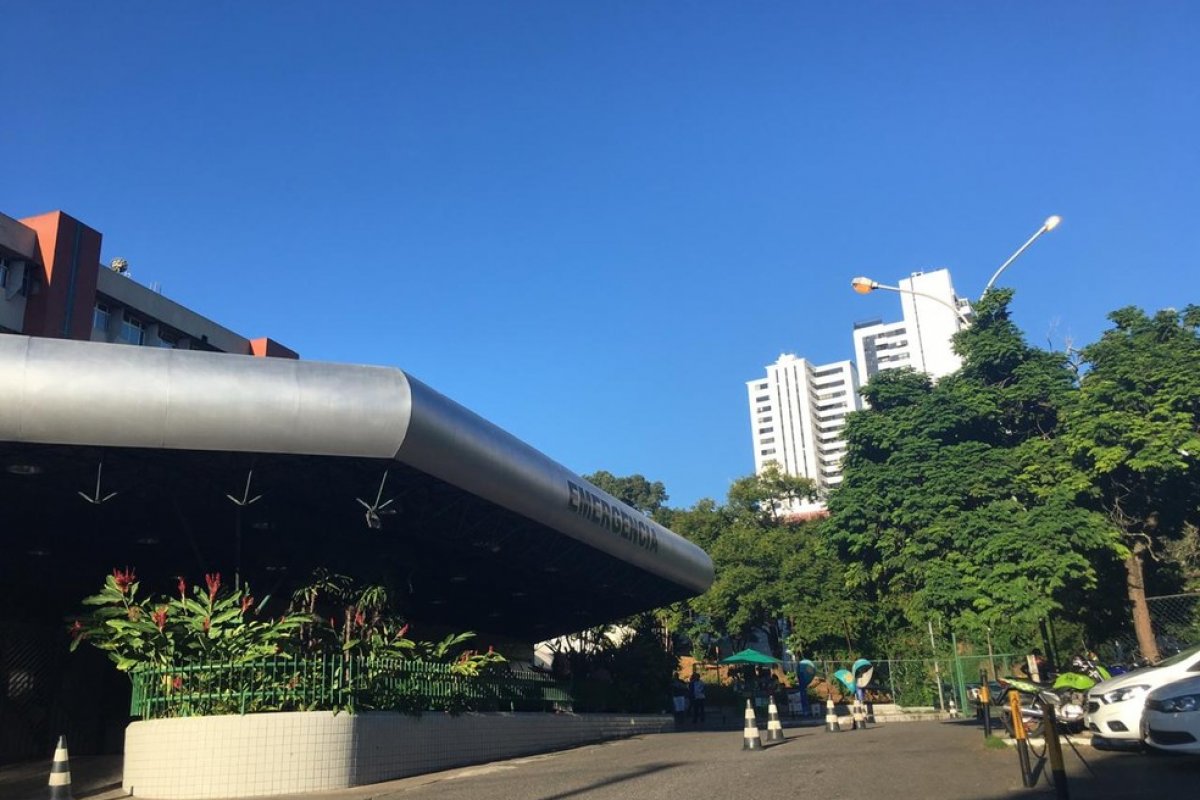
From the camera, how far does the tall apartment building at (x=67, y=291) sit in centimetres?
3278

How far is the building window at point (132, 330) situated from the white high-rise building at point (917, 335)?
8826 cm

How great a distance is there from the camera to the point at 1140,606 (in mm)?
23750

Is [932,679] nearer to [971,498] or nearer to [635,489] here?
[971,498]

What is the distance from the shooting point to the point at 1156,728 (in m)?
10.0

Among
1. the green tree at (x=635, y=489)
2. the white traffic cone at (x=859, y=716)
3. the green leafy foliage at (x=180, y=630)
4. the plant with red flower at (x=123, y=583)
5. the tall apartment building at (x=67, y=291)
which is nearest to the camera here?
the green leafy foliage at (x=180, y=630)

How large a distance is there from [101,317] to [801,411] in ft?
459

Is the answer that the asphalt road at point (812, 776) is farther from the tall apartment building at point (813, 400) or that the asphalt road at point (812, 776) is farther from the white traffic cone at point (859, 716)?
the tall apartment building at point (813, 400)

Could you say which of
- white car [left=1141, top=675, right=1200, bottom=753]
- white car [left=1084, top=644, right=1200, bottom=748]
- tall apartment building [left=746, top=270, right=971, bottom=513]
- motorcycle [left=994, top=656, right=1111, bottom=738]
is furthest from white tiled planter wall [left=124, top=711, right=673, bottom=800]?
tall apartment building [left=746, top=270, right=971, bottom=513]

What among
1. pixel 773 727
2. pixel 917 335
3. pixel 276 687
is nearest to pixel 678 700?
pixel 773 727

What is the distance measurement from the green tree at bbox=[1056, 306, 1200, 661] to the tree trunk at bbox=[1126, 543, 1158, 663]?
0.07 feet

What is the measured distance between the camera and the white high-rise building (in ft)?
432

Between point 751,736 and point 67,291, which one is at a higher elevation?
point 67,291

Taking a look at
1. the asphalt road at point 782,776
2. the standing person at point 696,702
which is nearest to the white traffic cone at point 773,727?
the asphalt road at point 782,776

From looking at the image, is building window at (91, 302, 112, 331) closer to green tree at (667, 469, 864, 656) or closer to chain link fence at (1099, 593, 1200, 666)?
green tree at (667, 469, 864, 656)
